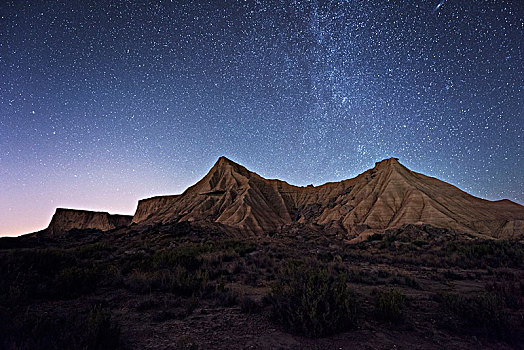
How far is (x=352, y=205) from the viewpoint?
52531mm

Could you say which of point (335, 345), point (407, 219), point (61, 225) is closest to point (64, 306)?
point (335, 345)

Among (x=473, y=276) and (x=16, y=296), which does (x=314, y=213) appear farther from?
(x=16, y=296)

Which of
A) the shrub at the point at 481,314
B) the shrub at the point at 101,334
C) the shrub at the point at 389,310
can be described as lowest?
the shrub at the point at 481,314

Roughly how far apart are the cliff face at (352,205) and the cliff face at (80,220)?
1644 cm

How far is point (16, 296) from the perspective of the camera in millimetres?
5059

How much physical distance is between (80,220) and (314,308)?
93.1 m

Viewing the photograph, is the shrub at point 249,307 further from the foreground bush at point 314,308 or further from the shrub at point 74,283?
the shrub at point 74,283

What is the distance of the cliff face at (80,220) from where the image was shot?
7612cm

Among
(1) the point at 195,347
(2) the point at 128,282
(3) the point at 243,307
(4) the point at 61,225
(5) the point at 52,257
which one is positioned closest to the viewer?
(1) the point at 195,347

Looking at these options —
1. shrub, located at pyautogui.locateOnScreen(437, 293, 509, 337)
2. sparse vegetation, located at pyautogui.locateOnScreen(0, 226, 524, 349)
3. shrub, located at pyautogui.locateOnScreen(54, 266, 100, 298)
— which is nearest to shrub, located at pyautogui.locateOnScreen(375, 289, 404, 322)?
sparse vegetation, located at pyautogui.locateOnScreen(0, 226, 524, 349)

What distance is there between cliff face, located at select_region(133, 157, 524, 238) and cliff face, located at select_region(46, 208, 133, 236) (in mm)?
16438

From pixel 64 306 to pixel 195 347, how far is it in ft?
13.4

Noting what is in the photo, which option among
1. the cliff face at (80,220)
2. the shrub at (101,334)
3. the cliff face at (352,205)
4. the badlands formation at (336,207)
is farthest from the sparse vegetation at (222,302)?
the cliff face at (80,220)

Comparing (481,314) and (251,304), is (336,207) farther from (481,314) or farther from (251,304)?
(251,304)
